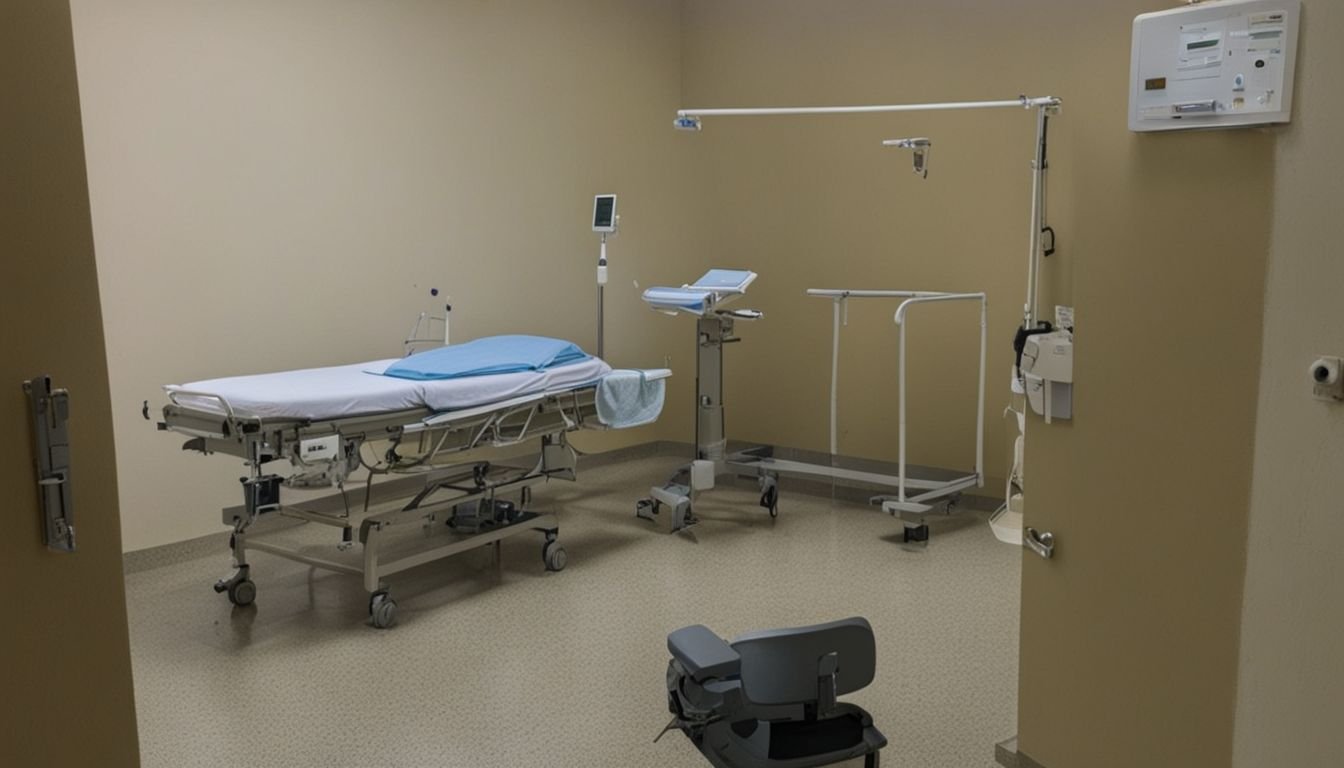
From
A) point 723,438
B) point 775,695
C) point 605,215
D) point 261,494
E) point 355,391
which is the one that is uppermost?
point 605,215

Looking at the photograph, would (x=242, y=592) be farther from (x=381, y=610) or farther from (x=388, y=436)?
(x=388, y=436)

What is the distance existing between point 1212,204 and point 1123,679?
113cm

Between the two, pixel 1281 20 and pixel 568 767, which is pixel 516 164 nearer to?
pixel 568 767

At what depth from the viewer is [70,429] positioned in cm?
182

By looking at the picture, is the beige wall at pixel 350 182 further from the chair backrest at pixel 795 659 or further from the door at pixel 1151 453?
the door at pixel 1151 453

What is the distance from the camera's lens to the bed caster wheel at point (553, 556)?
475 centimetres

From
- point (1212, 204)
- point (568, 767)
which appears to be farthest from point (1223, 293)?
point (568, 767)

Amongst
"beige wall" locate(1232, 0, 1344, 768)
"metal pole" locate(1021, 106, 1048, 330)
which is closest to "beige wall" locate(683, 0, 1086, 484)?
"metal pole" locate(1021, 106, 1048, 330)

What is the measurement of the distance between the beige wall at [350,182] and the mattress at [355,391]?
0.59 metres

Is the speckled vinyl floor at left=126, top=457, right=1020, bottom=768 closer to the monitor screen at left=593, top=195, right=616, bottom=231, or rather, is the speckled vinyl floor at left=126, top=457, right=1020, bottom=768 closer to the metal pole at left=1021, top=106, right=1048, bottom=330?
the metal pole at left=1021, top=106, right=1048, bottom=330

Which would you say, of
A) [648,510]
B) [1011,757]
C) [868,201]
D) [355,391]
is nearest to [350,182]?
[355,391]

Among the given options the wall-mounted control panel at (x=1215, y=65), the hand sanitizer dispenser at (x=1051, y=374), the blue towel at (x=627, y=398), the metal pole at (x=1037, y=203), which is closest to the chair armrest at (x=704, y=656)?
the hand sanitizer dispenser at (x=1051, y=374)

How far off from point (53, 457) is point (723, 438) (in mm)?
4029

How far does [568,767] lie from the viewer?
3059 millimetres
